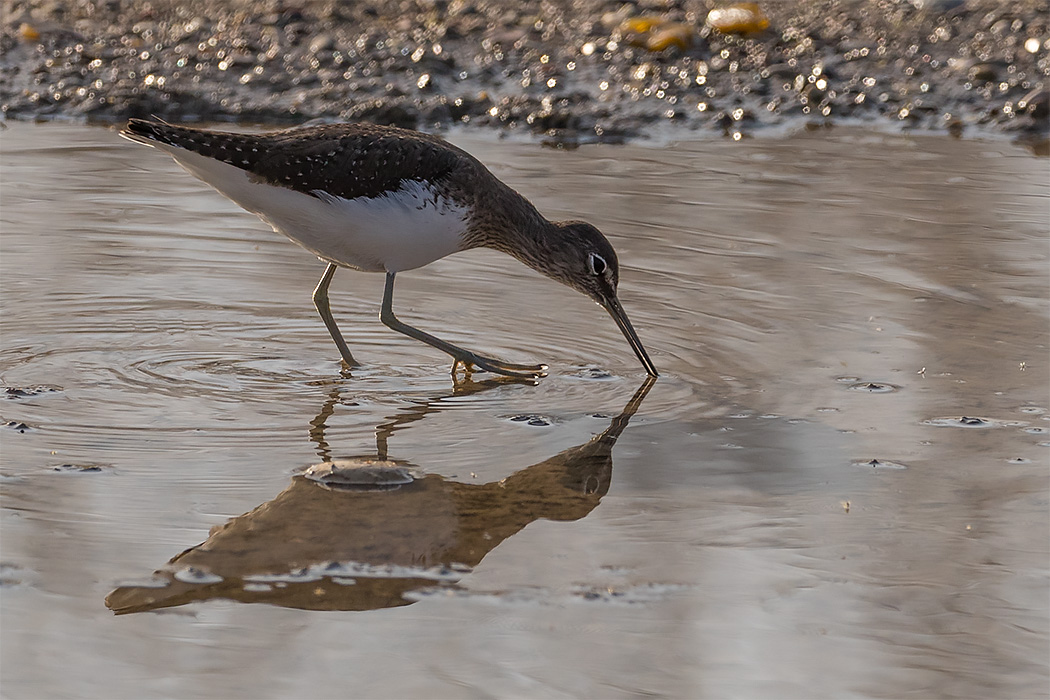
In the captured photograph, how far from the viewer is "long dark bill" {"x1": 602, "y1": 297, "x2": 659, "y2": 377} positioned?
592cm

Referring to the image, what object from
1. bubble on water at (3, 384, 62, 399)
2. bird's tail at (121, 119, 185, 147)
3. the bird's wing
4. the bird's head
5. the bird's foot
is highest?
bird's tail at (121, 119, 185, 147)

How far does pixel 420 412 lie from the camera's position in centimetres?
532

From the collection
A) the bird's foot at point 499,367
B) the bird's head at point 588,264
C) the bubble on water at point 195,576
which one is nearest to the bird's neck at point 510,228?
the bird's head at point 588,264

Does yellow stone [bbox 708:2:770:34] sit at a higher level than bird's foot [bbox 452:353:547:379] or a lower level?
higher

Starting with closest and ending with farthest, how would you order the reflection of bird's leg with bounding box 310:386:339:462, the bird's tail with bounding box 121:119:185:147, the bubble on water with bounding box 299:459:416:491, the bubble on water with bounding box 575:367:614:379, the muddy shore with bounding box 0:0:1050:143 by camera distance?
the bubble on water with bounding box 299:459:416:491 → the reflection of bird's leg with bounding box 310:386:339:462 → the bird's tail with bounding box 121:119:185:147 → the bubble on water with bounding box 575:367:614:379 → the muddy shore with bounding box 0:0:1050:143

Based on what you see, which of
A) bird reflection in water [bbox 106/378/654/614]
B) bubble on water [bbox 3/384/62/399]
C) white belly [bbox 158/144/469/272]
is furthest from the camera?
white belly [bbox 158/144/469/272]

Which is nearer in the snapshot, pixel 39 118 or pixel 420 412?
pixel 420 412

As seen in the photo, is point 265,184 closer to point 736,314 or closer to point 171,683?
point 736,314

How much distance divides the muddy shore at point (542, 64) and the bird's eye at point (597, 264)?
437 cm

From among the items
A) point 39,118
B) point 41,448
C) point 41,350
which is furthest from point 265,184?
point 39,118

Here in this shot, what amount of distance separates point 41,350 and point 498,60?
22.3 ft

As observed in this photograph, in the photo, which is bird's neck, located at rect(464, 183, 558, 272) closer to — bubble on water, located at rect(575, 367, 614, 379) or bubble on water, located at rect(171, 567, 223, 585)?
bubble on water, located at rect(575, 367, 614, 379)

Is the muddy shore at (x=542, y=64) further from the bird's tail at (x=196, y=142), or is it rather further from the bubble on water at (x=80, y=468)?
the bubble on water at (x=80, y=468)

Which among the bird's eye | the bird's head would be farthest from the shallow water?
the bird's eye
